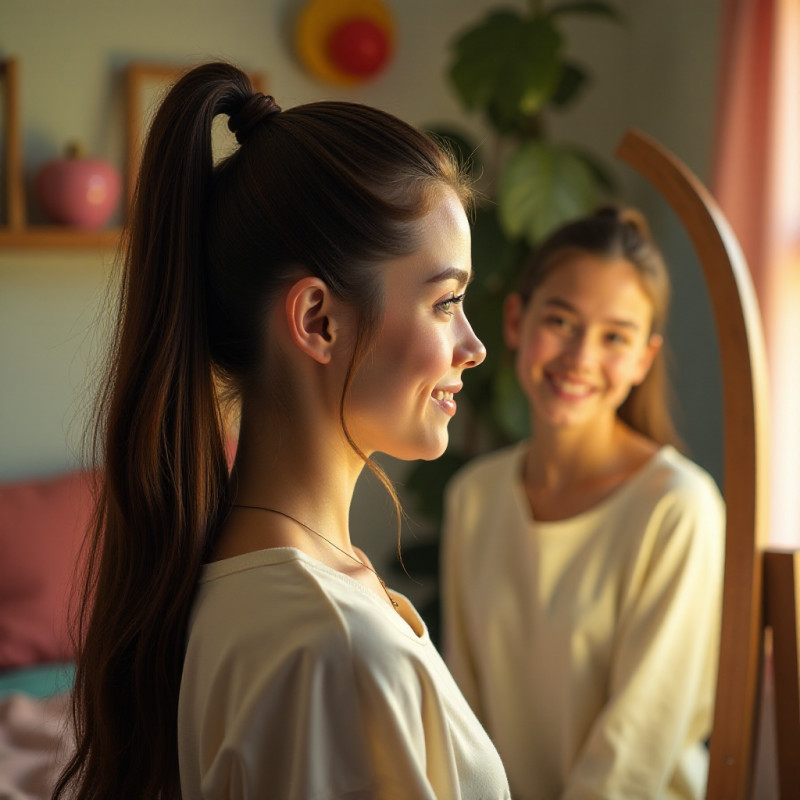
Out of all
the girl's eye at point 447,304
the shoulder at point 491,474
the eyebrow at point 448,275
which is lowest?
the shoulder at point 491,474

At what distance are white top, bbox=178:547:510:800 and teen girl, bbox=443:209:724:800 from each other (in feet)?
3.01

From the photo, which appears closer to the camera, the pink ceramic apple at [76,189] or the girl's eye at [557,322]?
the girl's eye at [557,322]

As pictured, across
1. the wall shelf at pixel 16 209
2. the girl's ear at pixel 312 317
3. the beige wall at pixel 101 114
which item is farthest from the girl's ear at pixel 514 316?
the wall shelf at pixel 16 209

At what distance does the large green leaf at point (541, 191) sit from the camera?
2512mm

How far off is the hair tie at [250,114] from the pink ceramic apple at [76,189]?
177 cm

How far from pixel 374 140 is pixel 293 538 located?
362 millimetres

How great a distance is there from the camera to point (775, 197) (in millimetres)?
2211

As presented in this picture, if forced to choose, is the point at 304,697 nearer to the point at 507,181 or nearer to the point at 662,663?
the point at 662,663

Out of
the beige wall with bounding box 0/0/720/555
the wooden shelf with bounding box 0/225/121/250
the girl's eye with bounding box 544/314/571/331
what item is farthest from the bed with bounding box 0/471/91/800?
the girl's eye with bounding box 544/314/571/331

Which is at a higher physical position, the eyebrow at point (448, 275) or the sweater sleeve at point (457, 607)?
the eyebrow at point (448, 275)

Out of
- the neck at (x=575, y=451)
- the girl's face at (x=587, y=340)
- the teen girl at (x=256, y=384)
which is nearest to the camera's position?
the teen girl at (x=256, y=384)

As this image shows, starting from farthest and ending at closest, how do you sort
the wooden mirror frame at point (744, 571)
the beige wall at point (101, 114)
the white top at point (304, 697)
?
the beige wall at point (101, 114) → the wooden mirror frame at point (744, 571) → the white top at point (304, 697)

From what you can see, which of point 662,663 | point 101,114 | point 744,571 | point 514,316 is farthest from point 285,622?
point 101,114

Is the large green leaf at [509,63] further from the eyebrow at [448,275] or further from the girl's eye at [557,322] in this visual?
the eyebrow at [448,275]
